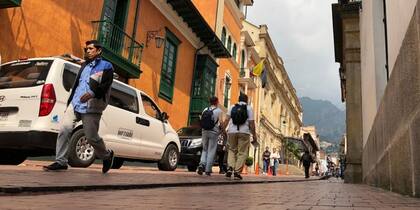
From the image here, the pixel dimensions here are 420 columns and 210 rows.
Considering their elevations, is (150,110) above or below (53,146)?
above

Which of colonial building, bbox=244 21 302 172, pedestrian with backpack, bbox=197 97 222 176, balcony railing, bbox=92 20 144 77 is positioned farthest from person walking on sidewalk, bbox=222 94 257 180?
colonial building, bbox=244 21 302 172

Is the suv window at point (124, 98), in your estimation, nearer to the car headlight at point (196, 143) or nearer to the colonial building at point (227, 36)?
the car headlight at point (196, 143)

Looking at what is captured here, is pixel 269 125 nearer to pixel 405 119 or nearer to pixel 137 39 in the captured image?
pixel 137 39

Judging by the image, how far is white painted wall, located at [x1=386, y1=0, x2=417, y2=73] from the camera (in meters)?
4.42

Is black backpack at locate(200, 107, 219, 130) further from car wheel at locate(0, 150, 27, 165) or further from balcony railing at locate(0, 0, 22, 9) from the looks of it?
balcony railing at locate(0, 0, 22, 9)

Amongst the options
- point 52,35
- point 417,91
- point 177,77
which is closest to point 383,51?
point 417,91

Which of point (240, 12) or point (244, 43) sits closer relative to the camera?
point (240, 12)

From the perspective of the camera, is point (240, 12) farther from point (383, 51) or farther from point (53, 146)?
point (53, 146)

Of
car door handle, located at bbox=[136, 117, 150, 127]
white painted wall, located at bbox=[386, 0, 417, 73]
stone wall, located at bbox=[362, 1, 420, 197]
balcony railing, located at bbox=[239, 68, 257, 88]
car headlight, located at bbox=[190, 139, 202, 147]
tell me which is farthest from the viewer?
balcony railing, located at bbox=[239, 68, 257, 88]

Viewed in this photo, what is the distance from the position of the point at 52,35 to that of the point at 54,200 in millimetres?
9175

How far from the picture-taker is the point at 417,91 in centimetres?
390

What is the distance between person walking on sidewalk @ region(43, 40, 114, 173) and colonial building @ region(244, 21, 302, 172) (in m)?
26.8

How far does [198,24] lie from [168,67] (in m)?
2.97

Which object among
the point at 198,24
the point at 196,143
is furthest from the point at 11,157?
the point at 198,24
